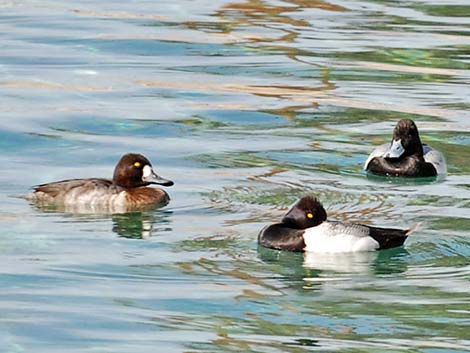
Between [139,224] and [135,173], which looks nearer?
[139,224]

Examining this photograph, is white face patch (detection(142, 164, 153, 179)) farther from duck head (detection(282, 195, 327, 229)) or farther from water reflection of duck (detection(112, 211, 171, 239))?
duck head (detection(282, 195, 327, 229))

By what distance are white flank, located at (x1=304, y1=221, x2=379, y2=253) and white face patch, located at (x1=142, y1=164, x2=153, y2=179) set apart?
229 centimetres

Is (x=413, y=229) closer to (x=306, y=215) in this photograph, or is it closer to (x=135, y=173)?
(x=306, y=215)

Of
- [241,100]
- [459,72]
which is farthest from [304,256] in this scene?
[459,72]

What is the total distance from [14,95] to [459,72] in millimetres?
5182

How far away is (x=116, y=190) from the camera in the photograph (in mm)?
14055

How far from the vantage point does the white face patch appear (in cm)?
1427

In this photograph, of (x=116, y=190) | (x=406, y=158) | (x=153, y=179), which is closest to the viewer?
(x=116, y=190)

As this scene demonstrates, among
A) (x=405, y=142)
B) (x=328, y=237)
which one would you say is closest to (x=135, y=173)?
(x=328, y=237)

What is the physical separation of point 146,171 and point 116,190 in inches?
14.7

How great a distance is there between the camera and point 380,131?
17312 millimetres

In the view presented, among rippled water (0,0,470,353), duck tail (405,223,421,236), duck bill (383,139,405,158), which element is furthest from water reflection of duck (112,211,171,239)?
duck bill (383,139,405,158)

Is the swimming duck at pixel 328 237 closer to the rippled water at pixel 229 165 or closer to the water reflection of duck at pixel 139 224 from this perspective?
the rippled water at pixel 229 165

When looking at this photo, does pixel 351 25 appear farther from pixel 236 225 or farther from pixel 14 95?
pixel 236 225
